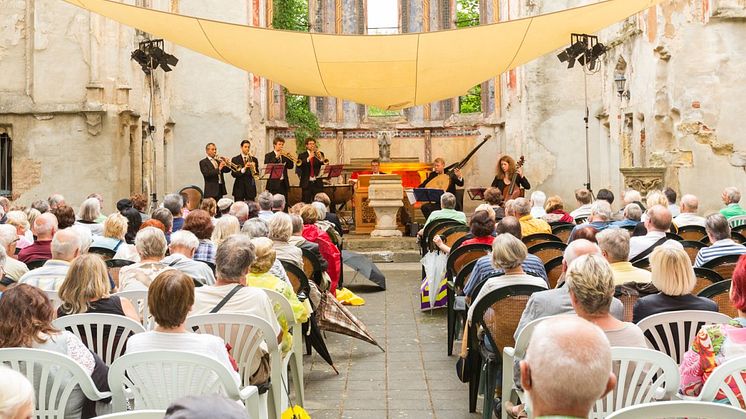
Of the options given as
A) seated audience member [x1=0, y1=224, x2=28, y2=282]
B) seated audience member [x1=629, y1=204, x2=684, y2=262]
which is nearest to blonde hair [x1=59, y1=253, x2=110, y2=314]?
seated audience member [x1=0, y1=224, x2=28, y2=282]

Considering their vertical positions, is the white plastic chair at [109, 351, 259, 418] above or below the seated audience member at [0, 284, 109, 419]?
below

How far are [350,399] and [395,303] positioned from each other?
10.9 ft

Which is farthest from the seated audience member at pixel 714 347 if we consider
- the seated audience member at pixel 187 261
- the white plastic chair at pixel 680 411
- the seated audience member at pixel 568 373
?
the seated audience member at pixel 187 261

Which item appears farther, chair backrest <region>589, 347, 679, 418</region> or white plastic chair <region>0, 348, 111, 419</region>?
chair backrest <region>589, 347, 679, 418</region>

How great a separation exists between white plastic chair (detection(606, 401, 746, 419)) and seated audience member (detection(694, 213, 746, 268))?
10.3 ft

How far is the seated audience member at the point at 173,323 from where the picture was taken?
2932mm

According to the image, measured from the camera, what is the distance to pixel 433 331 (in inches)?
270

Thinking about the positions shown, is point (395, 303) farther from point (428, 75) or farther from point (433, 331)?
point (428, 75)

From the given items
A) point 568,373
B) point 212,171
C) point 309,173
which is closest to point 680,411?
point 568,373

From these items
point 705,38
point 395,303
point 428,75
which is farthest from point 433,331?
point 705,38

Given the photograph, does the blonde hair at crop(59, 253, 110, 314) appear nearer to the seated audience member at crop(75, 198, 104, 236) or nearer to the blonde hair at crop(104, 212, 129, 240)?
the blonde hair at crop(104, 212, 129, 240)

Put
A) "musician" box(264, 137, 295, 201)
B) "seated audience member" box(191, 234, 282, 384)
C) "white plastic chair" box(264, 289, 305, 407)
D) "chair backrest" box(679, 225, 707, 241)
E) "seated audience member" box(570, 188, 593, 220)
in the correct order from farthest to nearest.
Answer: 1. "musician" box(264, 137, 295, 201)
2. "seated audience member" box(570, 188, 593, 220)
3. "chair backrest" box(679, 225, 707, 241)
4. "white plastic chair" box(264, 289, 305, 407)
5. "seated audience member" box(191, 234, 282, 384)

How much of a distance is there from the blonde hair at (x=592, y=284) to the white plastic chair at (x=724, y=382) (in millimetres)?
626

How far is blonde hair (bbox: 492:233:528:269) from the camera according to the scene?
14.1 feet
